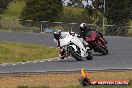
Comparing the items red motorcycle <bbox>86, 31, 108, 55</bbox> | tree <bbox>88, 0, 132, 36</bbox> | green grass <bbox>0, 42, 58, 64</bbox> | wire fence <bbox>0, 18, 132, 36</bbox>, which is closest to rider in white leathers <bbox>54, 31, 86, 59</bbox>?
red motorcycle <bbox>86, 31, 108, 55</bbox>

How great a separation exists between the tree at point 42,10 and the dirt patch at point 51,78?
42320mm

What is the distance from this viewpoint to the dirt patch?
14.8 metres

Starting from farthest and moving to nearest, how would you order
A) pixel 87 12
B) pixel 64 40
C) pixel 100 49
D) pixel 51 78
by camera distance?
1. pixel 87 12
2. pixel 100 49
3. pixel 64 40
4. pixel 51 78

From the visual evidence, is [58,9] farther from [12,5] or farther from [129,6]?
[12,5]

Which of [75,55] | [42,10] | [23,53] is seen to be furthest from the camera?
[42,10]

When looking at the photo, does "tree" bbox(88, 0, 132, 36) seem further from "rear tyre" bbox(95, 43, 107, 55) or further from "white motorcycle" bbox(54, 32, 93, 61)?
"white motorcycle" bbox(54, 32, 93, 61)

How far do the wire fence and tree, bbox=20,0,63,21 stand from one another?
13092 mm

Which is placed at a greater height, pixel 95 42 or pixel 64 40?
pixel 64 40

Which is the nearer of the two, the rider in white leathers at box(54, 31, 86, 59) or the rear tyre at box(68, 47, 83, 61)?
the rear tyre at box(68, 47, 83, 61)

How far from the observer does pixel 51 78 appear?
16016 mm

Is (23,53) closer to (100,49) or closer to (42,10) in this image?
(100,49)

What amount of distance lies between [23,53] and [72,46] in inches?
257

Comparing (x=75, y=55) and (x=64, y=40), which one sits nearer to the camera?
(x=75, y=55)

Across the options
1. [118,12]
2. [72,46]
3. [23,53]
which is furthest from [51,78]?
[118,12]
